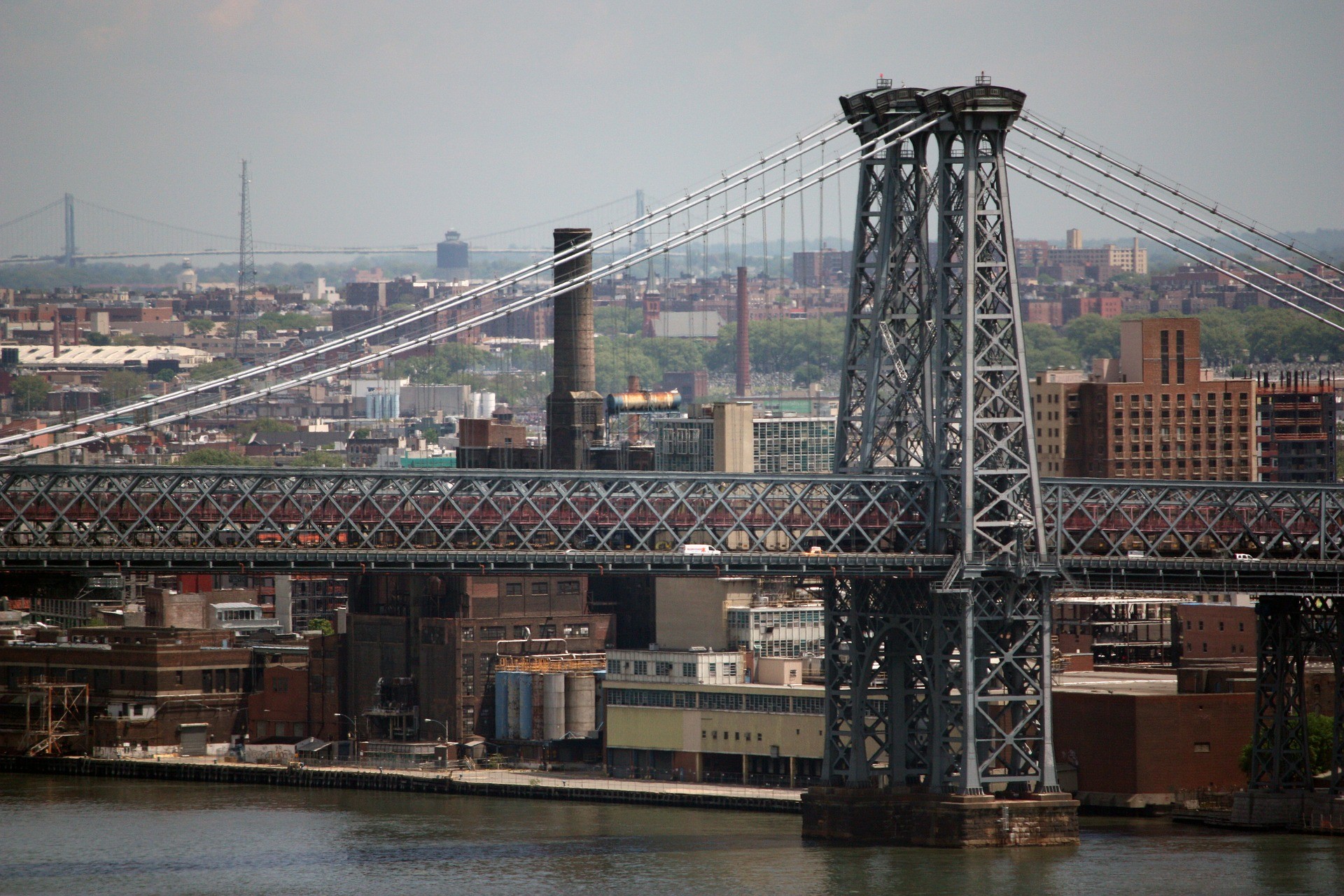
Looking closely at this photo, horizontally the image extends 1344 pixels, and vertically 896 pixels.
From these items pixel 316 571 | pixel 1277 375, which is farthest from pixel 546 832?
pixel 1277 375

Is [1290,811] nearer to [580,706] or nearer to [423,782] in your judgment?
[580,706]

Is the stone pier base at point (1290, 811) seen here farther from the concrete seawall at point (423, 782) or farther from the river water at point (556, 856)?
the concrete seawall at point (423, 782)

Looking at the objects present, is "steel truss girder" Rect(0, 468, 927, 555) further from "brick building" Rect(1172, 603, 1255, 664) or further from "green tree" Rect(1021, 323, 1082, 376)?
"green tree" Rect(1021, 323, 1082, 376)

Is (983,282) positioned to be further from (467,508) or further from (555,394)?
(555,394)

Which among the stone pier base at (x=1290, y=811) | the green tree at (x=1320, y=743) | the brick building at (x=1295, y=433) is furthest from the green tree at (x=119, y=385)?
the stone pier base at (x=1290, y=811)

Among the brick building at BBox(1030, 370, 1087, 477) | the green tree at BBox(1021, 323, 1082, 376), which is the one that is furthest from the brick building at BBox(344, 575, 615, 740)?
the green tree at BBox(1021, 323, 1082, 376)

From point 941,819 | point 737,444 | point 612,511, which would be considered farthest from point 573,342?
point 941,819
